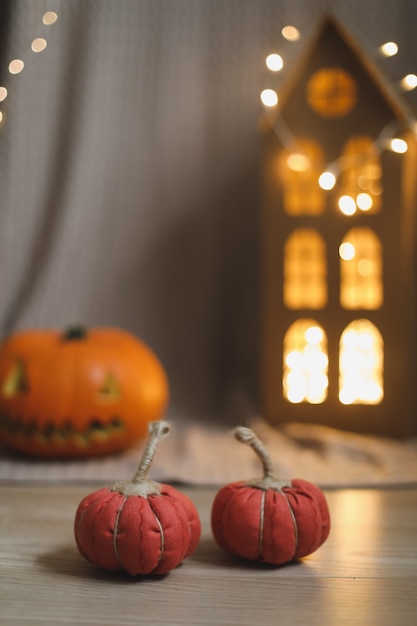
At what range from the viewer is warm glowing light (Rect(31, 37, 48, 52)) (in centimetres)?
174

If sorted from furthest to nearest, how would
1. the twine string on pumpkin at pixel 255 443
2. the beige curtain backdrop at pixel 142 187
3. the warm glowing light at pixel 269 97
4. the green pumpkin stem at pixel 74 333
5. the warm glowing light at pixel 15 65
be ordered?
the beige curtain backdrop at pixel 142 187, the warm glowing light at pixel 15 65, the warm glowing light at pixel 269 97, the green pumpkin stem at pixel 74 333, the twine string on pumpkin at pixel 255 443

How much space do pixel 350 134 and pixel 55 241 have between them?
72 cm

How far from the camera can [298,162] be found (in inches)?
62.8

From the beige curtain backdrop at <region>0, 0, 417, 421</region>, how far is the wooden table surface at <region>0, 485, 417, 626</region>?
2.83 feet

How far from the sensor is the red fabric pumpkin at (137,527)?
778 millimetres

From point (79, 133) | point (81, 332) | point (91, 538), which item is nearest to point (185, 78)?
point (79, 133)

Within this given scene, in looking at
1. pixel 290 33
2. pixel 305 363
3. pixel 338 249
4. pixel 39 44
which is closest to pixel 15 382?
pixel 305 363

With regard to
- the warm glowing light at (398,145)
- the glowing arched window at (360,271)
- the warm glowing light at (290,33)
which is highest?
the warm glowing light at (290,33)

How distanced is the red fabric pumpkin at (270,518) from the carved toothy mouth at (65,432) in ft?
1.86

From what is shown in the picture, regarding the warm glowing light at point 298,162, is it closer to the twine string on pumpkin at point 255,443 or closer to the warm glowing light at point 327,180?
the warm glowing light at point 327,180

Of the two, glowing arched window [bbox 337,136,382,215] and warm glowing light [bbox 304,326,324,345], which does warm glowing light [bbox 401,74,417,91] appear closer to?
glowing arched window [bbox 337,136,382,215]

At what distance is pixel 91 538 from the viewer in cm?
79

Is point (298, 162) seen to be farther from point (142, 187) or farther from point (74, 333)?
point (74, 333)

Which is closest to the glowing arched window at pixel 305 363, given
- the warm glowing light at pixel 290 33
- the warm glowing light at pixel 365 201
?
the warm glowing light at pixel 365 201
